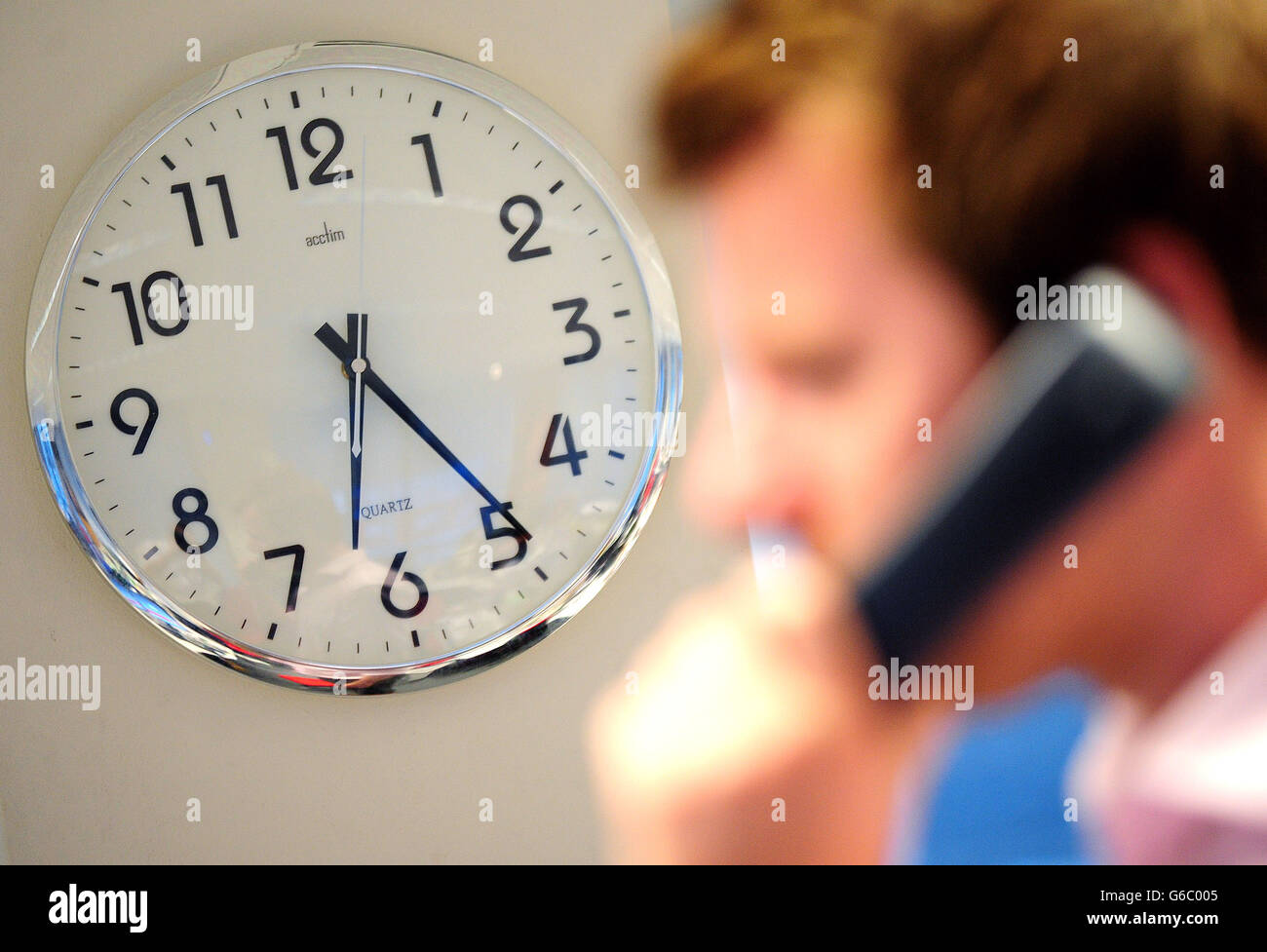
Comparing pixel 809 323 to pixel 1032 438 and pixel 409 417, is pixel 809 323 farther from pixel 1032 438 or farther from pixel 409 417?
pixel 409 417

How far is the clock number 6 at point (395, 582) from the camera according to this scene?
3.66ft

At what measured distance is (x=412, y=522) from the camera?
112 cm

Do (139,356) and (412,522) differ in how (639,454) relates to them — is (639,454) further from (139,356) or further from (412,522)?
(139,356)

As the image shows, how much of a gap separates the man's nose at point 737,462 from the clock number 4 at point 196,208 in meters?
0.55

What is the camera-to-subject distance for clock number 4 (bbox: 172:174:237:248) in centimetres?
110

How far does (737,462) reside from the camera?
1.17 m

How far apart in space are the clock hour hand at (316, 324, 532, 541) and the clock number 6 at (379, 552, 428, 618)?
0.36 feet

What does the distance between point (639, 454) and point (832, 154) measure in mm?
409

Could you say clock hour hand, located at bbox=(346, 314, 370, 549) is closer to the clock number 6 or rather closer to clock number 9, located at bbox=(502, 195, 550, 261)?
the clock number 6

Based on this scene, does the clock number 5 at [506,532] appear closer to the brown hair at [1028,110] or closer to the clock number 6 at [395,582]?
the clock number 6 at [395,582]

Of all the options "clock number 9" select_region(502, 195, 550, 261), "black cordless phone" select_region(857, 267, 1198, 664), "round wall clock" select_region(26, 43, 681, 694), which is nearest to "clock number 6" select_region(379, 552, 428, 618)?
"round wall clock" select_region(26, 43, 681, 694)

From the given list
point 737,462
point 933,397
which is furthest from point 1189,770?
point 737,462
